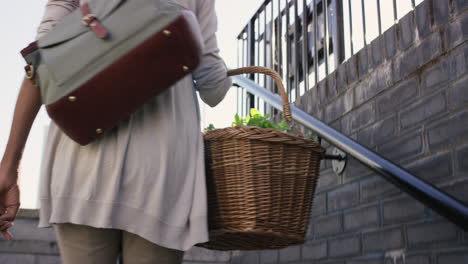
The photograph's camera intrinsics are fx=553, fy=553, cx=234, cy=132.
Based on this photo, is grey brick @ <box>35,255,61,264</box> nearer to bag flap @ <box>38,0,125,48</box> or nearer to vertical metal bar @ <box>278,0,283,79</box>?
vertical metal bar @ <box>278,0,283,79</box>

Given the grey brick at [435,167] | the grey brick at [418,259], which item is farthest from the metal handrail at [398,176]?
the grey brick at [418,259]

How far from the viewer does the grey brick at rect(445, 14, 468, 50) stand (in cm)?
195

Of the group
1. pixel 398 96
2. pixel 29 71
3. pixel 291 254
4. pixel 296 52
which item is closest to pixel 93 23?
pixel 29 71

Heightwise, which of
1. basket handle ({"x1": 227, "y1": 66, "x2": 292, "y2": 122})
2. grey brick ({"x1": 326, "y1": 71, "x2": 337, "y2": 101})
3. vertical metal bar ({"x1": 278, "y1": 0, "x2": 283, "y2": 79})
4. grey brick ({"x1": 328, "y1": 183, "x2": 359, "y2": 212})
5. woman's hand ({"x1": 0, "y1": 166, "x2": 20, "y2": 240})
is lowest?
woman's hand ({"x1": 0, "y1": 166, "x2": 20, "y2": 240})

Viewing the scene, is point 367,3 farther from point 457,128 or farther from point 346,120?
point 457,128

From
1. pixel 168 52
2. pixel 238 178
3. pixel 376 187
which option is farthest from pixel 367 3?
pixel 168 52

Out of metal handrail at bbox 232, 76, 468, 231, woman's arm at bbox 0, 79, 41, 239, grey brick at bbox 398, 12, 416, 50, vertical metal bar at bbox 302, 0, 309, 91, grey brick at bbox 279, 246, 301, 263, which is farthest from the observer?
vertical metal bar at bbox 302, 0, 309, 91

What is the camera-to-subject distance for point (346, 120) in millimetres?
2748

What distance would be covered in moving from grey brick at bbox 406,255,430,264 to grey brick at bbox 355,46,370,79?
0.90 metres

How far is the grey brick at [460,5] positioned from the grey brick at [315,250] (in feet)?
4.34

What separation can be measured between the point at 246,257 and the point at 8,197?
2.50 meters

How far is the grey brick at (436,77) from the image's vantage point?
2.05m

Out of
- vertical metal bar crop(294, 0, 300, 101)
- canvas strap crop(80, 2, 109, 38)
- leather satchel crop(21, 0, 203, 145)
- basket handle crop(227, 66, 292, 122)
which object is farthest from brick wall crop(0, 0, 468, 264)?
canvas strap crop(80, 2, 109, 38)

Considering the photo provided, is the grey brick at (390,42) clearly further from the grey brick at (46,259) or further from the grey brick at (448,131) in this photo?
the grey brick at (46,259)
